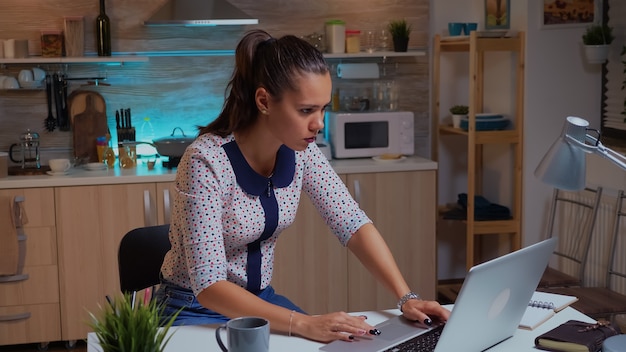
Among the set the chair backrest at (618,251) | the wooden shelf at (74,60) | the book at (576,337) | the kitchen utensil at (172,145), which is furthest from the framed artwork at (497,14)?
the book at (576,337)

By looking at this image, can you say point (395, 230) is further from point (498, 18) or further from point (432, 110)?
point (498, 18)

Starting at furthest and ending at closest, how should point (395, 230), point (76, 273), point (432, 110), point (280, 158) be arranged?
point (432, 110) → point (395, 230) → point (76, 273) → point (280, 158)

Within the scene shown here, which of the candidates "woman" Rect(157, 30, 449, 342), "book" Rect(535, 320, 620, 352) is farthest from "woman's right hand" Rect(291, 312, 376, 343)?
"book" Rect(535, 320, 620, 352)

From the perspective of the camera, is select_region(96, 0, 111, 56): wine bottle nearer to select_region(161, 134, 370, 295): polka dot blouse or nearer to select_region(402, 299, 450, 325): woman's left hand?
select_region(161, 134, 370, 295): polka dot blouse

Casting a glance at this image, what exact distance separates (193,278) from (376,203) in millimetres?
2429

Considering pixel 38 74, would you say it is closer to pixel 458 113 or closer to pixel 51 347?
pixel 51 347

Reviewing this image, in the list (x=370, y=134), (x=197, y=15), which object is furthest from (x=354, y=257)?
(x=197, y=15)

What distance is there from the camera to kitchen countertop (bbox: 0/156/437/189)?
4078mm

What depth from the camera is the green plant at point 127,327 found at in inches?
57.4

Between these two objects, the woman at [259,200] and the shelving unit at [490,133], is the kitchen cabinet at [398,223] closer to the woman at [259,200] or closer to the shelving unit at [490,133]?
the shelving unit at [490,133]

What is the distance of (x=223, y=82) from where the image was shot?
4.73 meters

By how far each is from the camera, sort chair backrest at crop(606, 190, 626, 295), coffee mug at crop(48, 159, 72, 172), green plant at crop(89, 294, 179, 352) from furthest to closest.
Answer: coffee mug at crop(48, 159, 72, 172)
chair backrest at crop(606, 190, 626, 295)
green plant at crop(89, 294, 179, 352)

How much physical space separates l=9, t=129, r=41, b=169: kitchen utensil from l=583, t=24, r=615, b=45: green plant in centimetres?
287

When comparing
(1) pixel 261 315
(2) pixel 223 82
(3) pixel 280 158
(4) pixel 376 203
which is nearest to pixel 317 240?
(4) pixel 376 203
